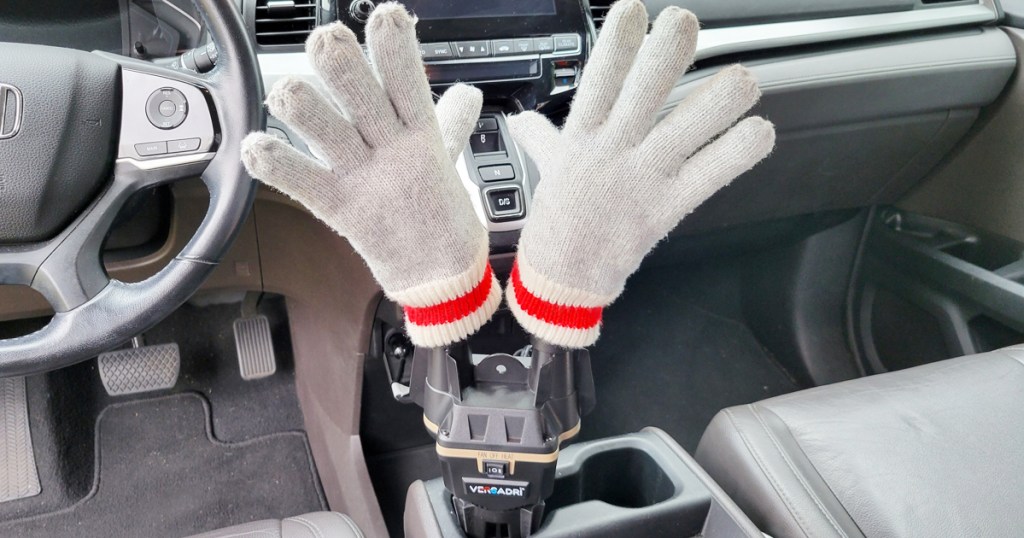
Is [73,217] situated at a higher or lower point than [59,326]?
higher

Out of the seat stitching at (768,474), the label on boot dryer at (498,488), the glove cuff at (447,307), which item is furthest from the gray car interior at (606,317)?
the glove cuff at (447,307)

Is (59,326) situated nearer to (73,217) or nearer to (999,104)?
(73,217)

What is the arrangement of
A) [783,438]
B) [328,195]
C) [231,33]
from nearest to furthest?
[328,195], [231,33], [783,438]

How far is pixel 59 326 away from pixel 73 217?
0.15 meters

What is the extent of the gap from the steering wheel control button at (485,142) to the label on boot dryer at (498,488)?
53 centimetres

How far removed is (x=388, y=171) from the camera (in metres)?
0.66

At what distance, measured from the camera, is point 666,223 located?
0.72 metres

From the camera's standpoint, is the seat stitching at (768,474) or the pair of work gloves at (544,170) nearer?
the pair of work gloves at (544,170)

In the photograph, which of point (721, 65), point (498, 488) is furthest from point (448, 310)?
point (721, 65)

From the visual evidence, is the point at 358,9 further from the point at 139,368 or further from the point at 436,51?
the point at 139,368

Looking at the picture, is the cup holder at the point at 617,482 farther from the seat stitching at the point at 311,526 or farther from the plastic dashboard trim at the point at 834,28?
the plastic dashboard trim at the point at 834,28

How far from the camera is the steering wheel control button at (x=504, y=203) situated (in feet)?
3.56

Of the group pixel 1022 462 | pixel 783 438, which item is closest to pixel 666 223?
pixel 783 438

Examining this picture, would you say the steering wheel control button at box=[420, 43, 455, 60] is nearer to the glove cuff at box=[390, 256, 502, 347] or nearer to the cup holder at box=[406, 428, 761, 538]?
the glove cuff at box=[390, 256, 502, 347]
